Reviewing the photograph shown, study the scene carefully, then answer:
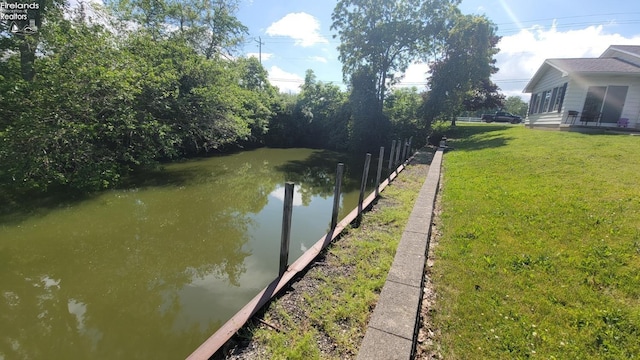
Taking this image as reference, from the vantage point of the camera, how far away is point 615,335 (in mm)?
2281

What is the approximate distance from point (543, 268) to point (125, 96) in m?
10.8

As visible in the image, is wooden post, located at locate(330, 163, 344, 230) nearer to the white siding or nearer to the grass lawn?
the grass lawn

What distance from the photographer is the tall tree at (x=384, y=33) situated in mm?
17719

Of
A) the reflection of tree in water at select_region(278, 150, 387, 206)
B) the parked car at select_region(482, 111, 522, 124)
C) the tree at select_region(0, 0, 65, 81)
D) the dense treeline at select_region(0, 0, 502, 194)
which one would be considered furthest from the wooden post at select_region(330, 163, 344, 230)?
the parked car at select_region(482, 111, 522, 124)

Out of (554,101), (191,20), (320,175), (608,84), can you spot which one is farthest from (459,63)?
(191,20)

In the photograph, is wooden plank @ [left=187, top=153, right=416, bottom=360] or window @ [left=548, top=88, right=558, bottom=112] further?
window @ [left=548, top=88, right=558, bottom=112]

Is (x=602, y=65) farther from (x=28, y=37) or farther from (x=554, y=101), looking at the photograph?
(x=28, y=37)

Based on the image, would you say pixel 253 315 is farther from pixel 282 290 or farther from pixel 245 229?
pixel 245 229

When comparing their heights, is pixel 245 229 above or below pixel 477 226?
below

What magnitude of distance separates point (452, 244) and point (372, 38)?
17563mm

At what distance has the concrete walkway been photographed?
225 centimetres

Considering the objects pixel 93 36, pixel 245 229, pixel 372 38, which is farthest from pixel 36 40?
pixel 372 38

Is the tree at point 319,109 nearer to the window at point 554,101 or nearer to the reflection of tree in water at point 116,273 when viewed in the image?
the window at point 554,101

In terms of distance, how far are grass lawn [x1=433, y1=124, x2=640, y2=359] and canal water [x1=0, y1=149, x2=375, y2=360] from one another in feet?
8.42
